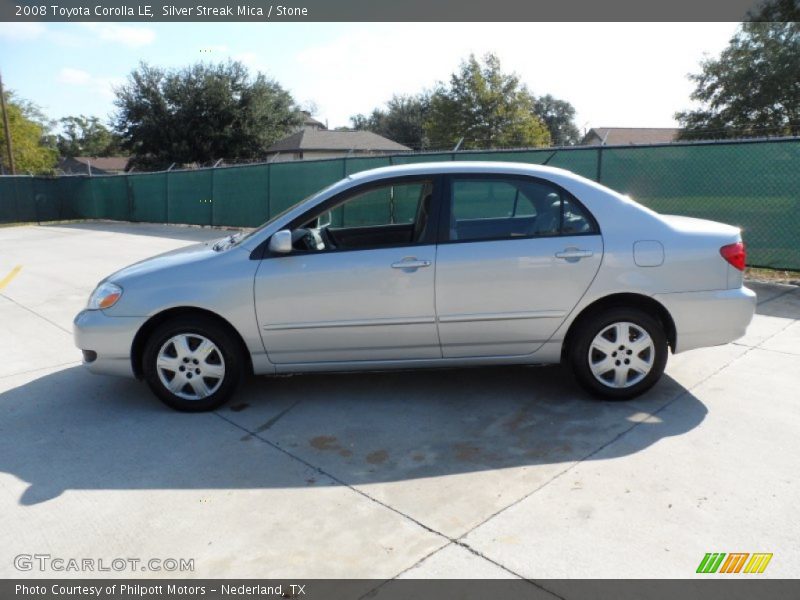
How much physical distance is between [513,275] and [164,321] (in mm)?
2444

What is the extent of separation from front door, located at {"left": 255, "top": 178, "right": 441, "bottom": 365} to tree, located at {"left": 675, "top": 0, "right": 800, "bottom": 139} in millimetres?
35308

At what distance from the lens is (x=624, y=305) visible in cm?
419

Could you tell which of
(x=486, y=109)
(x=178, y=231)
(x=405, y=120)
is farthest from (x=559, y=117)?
(x=178, y=231)

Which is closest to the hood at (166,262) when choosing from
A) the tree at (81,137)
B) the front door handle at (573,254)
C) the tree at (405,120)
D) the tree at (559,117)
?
the front door handle at (573,254)

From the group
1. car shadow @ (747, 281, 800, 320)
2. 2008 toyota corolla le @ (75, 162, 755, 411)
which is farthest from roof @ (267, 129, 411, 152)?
2008 toyota corolla le @ (75, 162, 755, 411)

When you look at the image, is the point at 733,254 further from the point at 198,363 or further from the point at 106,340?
the point at 106,340

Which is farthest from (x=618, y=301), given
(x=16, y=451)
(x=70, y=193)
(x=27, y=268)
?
(x=70, y=193)

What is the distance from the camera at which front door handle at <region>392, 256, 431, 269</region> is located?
4098mm

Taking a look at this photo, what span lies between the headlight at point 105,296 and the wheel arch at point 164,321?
0.93 ft

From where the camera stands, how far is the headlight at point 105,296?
4.28 meters

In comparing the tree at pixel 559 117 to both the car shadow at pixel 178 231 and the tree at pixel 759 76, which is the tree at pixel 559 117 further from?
the car shadow at pixel 178 231

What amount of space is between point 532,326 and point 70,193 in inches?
1070

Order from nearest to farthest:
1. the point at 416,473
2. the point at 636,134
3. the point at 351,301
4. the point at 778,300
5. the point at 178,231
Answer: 1. the point at 416,473
2. the point at 351,301
3. the point at 778,300
4. the point at 178,231
5. the point at 636,134
